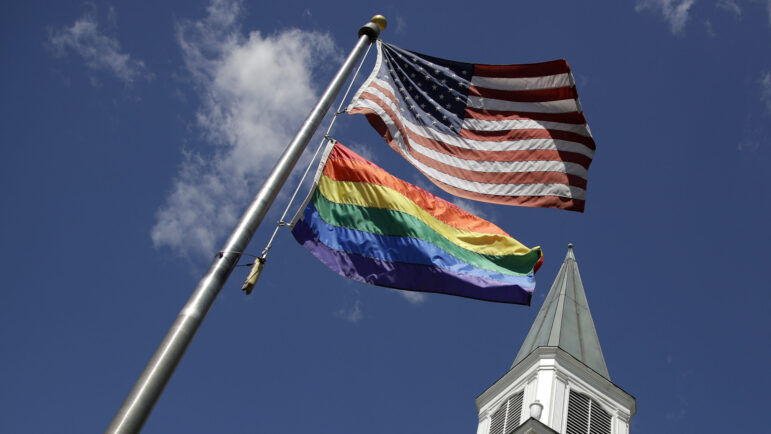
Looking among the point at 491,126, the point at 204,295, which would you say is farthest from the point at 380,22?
the point at 204,295

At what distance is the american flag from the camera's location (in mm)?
12453

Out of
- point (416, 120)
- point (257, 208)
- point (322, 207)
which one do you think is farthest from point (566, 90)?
point (257, 208)

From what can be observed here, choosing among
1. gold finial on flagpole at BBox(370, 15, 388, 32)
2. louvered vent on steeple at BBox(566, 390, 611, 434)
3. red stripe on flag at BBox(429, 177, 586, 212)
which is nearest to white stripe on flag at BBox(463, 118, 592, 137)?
red stripe on flag at BBox(429, 177, 586, 212)

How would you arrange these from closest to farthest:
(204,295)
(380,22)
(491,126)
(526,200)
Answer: (204,295), (380,22), (526,200), (491,126)

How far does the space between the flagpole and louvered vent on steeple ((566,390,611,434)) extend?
19.4m

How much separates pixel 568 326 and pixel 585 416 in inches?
210

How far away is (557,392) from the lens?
87.4 feet

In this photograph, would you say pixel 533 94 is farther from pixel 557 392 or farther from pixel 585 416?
pixel 585 416

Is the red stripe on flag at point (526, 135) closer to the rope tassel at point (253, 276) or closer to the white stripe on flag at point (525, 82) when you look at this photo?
the white stripe on flag at point (525, 82)

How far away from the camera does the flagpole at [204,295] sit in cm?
641

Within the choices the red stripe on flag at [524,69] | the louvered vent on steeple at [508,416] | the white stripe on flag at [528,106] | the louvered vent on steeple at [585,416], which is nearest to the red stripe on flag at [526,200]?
the white stripe on flag at [528,106]

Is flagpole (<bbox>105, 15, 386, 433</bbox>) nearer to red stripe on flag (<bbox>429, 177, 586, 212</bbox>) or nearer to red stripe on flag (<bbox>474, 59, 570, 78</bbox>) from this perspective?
red stripe on flag (<bbox>429, 177, 586, 212</bbox>)

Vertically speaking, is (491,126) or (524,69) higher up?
(524,69)

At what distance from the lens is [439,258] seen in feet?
38.1
